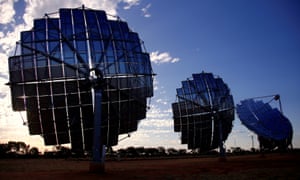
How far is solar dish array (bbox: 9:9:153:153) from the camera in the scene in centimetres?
2547

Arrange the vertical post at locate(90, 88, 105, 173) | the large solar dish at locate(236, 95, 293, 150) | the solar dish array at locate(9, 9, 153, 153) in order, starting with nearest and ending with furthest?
the vertical post at locate(90, 88, 105, 173)
the solar dish array at locate(9, 9, 153, 153)
the large solar dish at locate(236, 95, 293, 150)

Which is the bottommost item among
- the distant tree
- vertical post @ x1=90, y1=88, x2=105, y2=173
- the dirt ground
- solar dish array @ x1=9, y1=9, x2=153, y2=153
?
the distant tree

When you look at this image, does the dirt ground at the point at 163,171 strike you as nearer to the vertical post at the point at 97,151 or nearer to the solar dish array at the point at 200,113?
the vertical post at the point at 97,151

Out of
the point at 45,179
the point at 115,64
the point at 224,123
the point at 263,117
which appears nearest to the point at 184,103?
the point at 224,123

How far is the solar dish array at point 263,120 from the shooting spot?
185ft

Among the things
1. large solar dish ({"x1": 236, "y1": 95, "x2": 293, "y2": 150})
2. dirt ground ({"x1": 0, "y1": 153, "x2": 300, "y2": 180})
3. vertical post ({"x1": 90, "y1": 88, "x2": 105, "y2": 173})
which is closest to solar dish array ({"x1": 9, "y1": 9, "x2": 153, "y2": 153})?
vertical post ({"x1": 90, "y1": 88, "x2": 105, "y2": 173})

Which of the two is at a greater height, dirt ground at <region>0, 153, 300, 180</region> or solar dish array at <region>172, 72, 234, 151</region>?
solar dish array at <region>172, 72, 234, 151</region>

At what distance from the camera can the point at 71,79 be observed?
1015 inches

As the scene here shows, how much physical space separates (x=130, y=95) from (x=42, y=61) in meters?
8.22

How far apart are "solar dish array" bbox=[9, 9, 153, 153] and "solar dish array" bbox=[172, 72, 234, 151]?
71.6ft

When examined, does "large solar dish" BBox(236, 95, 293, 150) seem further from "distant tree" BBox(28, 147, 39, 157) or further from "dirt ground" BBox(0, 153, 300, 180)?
"distant tree" BBox(28, 147, 39, 157)

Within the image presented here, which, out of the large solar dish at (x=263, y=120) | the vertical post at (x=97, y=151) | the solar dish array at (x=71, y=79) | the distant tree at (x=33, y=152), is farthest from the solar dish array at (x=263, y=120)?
the distant tree at (x=33, y=152)

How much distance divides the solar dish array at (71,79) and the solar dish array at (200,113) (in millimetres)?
21838

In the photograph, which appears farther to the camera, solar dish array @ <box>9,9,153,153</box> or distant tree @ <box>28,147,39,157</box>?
distant tree @ <box>28,147,39,157</box>
